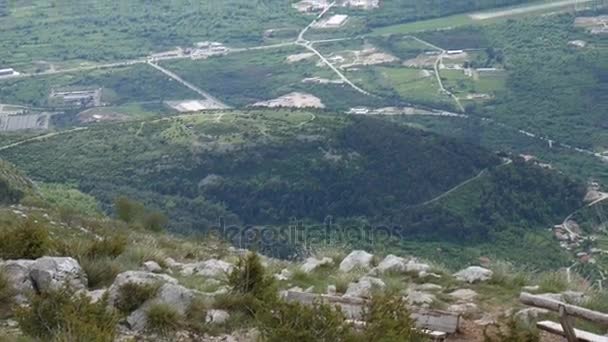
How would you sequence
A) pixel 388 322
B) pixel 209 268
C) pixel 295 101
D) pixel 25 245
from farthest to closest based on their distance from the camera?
pixel 295 101 → pixel 209 268 → pixel 25 245 → pixel 388 322

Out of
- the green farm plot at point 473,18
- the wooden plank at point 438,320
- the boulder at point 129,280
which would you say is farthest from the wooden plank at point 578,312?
the green farm plot at point 473,18

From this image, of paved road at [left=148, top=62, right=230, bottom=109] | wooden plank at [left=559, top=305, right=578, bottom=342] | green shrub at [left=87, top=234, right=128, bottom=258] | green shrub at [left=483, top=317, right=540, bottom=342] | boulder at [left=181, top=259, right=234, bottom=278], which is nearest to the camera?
green shrub at [left=483, top=317, right=540, bottom=342]

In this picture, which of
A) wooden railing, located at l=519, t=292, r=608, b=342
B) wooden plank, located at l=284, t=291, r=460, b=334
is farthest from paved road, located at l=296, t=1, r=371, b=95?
wooden railing, located at l=519, t=292, r=608, b=342

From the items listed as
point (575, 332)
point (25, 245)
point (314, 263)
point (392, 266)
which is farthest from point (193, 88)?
point (575, 332)

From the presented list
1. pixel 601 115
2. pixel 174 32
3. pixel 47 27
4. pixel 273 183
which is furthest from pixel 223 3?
pixel 273 183

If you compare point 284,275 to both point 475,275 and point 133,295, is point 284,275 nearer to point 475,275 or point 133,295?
point 475,275

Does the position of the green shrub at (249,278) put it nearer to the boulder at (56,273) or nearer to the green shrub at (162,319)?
the green shrub at (162,319)

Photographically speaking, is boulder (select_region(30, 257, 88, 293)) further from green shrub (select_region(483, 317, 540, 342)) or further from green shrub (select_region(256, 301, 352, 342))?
green shrub (select_region(483, 317, 540, 342))

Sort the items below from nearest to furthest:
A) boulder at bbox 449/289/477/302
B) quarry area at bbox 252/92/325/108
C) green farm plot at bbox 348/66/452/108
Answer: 1. boulder at bbox 449/289/477/302
2. quarry area at bbox 252/92/325/108
3. green farm plot at bbox 348/66/452/108
